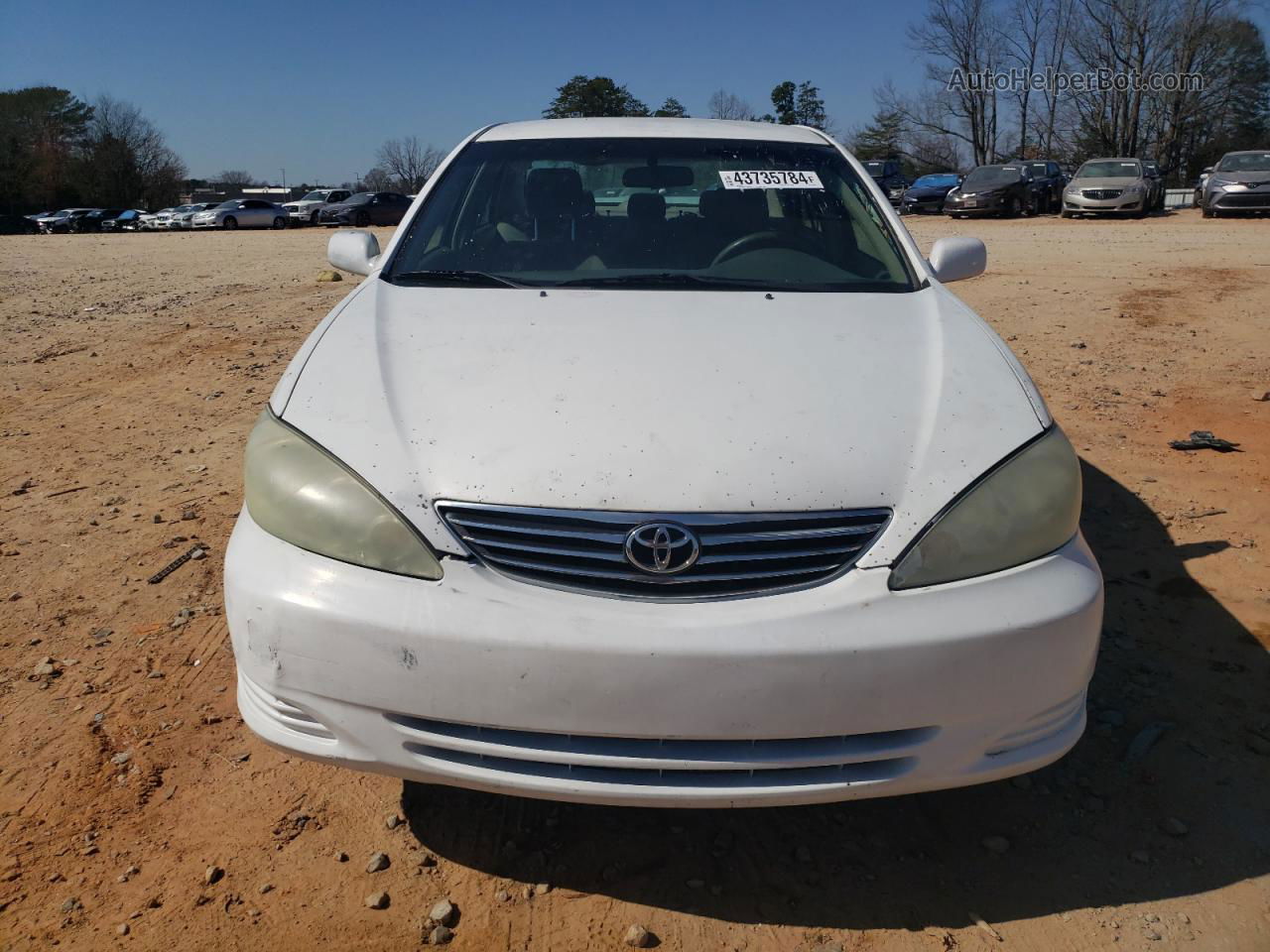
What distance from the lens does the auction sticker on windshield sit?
335cm

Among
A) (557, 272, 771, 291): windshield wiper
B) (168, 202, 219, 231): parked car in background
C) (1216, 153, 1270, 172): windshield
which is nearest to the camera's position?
(557, 272, 771, 291): windshield wiper

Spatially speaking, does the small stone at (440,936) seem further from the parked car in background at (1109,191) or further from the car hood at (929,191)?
the car hood at (929,191)

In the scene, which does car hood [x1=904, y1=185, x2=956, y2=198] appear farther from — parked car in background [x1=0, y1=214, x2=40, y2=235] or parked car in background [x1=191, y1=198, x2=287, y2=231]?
parked car in background [x1=0, y1=214, x2=40, y2=235]

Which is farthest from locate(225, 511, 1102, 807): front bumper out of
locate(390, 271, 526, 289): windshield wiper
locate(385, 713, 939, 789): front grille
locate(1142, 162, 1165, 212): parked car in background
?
locate(1142, 162, 1165, 212): parked car in background

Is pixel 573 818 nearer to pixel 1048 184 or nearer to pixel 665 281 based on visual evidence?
pixel 665 281

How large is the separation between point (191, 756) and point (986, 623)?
2000mm

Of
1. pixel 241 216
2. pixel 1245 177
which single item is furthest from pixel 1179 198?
pixel 241 216

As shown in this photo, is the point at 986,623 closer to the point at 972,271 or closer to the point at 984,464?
the point at 984,464

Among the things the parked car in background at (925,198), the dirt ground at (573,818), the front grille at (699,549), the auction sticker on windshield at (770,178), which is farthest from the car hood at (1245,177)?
the front grille at (699,549)

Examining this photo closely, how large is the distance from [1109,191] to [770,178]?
24890mm

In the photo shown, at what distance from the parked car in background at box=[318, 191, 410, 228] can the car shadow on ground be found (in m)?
35.8

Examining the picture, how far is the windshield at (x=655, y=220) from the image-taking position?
300 cm

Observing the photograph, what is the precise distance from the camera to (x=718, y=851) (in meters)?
2.23

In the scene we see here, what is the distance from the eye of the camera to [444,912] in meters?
2.05
